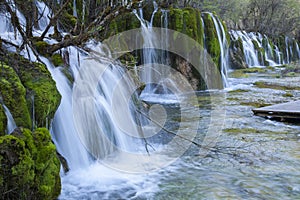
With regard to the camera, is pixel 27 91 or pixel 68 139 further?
pixel 68 139

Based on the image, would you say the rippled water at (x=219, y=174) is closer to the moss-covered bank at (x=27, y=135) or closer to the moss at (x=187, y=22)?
the moss-covered bank at (x=27, y=135)

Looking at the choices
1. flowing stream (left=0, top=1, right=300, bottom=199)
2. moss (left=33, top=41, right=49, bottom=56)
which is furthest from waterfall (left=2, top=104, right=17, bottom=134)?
moss (left=33, top=41, right=49, bottom=56)

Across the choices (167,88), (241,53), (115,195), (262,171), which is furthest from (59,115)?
(241,53)

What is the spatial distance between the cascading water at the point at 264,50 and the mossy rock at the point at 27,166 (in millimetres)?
24702

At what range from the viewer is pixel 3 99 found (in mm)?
3475

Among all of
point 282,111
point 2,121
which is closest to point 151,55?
point 282,111

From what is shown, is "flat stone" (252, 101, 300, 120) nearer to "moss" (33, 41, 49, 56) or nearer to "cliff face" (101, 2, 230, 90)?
"cliff face" (101, 2, 230, 90)

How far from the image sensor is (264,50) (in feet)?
97.2

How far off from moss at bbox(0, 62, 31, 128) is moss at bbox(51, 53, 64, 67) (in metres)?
1.80

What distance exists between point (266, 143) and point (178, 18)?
7.78 m

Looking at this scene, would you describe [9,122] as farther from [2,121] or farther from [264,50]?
[264,50]

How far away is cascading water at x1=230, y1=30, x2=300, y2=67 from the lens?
89.0 feet

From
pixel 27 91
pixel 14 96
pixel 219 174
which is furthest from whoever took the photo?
pixel 219 174

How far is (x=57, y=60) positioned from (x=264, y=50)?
27278 mm
